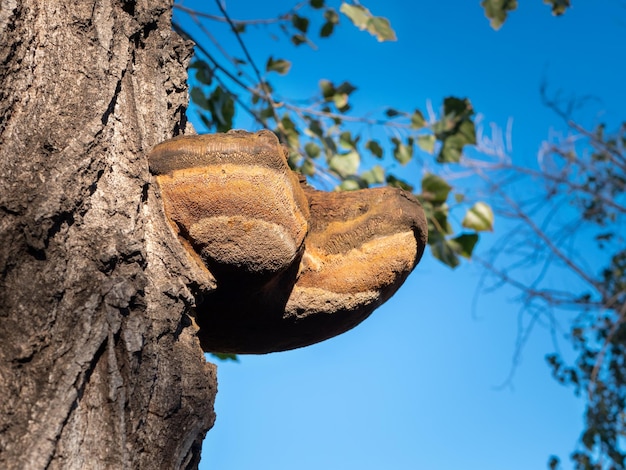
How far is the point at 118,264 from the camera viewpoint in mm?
970

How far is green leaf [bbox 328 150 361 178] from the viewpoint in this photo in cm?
281

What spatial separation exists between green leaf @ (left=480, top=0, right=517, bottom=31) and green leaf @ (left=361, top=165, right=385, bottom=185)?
58 cm

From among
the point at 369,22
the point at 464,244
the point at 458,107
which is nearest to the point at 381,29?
the point at 369,22

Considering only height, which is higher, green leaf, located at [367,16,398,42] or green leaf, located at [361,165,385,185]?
green leaf, located at [367,16,398,42]

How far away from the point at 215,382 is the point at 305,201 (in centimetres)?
30

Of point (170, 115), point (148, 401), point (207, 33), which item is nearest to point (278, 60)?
point (207, 33)

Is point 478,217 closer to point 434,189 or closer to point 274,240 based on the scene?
point 434,189

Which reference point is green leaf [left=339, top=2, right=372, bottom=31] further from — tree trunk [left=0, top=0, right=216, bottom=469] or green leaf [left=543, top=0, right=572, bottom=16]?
tree trunk [left=0, top=0, right=216, bottom=469]

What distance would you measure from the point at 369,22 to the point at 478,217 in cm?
68

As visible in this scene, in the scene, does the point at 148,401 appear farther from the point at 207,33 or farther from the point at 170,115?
the point at 207,33

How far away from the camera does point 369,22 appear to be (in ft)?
8.43

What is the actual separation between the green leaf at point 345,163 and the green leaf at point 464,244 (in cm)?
44

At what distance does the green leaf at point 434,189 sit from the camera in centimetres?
256

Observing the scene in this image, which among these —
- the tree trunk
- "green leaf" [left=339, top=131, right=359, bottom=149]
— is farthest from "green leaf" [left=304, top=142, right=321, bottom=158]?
the tree trunk
